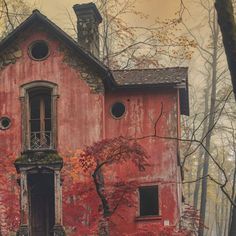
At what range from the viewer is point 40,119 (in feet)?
74.5

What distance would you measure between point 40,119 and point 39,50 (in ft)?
10.0

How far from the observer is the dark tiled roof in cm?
2306

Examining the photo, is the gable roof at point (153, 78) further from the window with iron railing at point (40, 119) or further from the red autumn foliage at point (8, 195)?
the red autumn foliage at point (8, 195)

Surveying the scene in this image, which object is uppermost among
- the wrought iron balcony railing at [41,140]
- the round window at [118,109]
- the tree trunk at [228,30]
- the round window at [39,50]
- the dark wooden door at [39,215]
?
the round window at [39,50]

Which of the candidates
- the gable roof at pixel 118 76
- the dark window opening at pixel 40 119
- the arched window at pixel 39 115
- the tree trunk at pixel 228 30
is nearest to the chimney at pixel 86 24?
the gable roof at pixel 118 76

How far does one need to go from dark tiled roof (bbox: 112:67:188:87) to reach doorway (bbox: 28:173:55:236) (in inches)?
202

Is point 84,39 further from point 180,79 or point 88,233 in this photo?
point 88,233

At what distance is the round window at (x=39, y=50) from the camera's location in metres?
23.2

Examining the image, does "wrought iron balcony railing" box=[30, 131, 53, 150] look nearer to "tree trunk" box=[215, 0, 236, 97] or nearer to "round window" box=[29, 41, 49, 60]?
"round window" box=[29, 41, 49, 60]

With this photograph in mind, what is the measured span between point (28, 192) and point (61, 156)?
6.39 feet

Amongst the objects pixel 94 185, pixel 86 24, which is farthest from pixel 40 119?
pixel 86 24

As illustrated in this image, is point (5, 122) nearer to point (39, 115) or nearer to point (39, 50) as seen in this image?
point (39, 115)

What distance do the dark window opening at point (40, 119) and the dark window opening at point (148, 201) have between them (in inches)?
171

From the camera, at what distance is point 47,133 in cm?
2280
